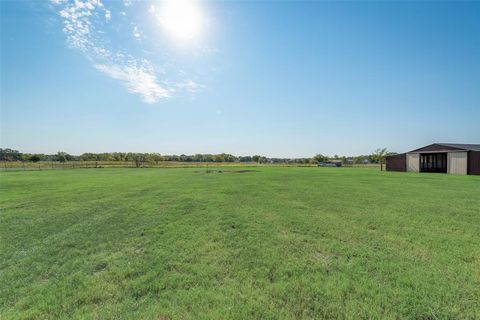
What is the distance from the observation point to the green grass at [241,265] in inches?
99.3

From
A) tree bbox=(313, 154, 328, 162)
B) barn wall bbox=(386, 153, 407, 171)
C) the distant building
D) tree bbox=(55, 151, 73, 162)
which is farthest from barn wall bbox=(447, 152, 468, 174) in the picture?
tree bbox=(55, 151, 73, 162)

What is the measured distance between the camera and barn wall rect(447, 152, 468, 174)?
23.6 meters

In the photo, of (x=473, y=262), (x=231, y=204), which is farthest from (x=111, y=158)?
(x=473, y=262)

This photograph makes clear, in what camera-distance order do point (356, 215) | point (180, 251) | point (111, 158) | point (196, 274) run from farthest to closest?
point (111, 158) < point (356, 215) < point (180, 251) < point (196, 274)

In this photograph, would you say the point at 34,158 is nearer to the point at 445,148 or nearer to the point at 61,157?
the point at 61,157

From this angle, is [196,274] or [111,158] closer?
[196,274]

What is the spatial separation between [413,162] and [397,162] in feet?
9.19

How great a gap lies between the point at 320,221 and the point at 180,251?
3.67m

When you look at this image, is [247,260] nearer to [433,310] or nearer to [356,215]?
[433,310]

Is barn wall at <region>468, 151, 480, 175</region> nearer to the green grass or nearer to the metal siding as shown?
the metal siding

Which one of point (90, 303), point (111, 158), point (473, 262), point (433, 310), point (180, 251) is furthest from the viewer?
point (111, 158)

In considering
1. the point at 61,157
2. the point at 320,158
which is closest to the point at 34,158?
the point at 61,157

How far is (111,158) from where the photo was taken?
88.6 metres

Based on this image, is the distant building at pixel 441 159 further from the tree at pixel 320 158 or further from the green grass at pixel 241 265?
the tree at pixel 320 158
